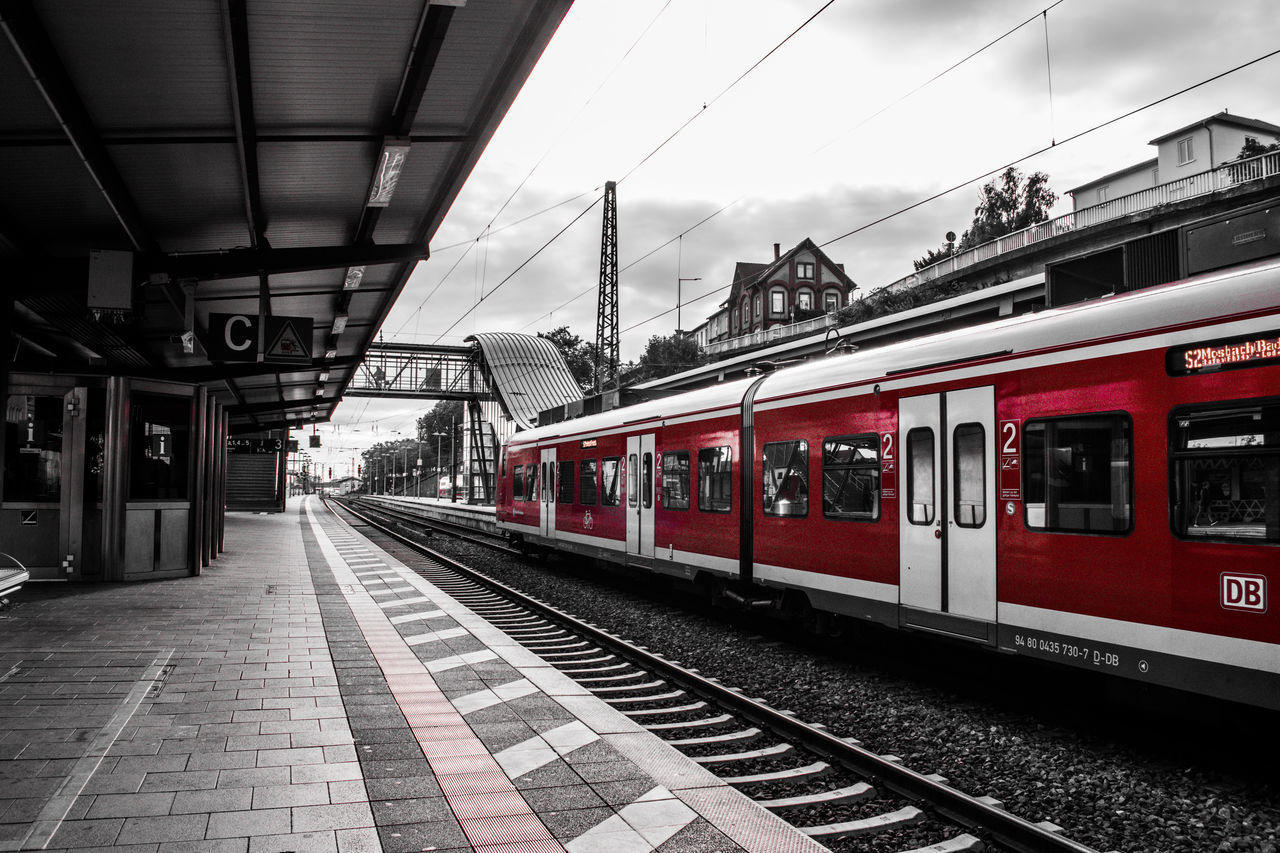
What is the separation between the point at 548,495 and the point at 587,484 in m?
2.68

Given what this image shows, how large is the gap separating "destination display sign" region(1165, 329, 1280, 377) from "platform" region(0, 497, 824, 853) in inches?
149

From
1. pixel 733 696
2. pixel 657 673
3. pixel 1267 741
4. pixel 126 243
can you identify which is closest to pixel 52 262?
pixel 126 243

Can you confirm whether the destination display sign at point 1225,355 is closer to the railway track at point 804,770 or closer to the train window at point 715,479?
the railway track at point 804,770

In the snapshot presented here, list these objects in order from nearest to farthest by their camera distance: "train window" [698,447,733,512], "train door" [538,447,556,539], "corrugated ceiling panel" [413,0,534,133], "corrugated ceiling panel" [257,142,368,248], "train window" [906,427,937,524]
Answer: "corrugated ceiling panel" [413,0,534,133] < "train window" [906,427,937,524] < "corrugated ceiling panel" [257,142,368,248] < "train window" [698,447,733,512] < "train door" [538,447,556,539]

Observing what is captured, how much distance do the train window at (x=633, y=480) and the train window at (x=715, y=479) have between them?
228 centimetres

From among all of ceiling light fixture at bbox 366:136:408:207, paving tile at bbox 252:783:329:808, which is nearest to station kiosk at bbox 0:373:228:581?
ceiling light fixture at bbox 366:136:408:207

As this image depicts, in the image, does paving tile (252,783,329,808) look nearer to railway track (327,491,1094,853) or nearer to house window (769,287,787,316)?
railway track (327,491,1094,853)

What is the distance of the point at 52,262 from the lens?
9289 millimetres

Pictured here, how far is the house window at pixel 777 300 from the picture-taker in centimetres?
7394

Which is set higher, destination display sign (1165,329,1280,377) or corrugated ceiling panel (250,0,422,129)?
corrugated ceiling panel (250,0,422,129)

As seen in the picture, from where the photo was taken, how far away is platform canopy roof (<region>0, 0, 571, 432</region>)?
6.01 m

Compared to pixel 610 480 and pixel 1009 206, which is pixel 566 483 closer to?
pixel 610 480

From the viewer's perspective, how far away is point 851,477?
869 cm

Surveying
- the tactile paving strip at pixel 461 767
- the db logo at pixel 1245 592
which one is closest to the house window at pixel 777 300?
the tactile paving strip at pixel 461 767
